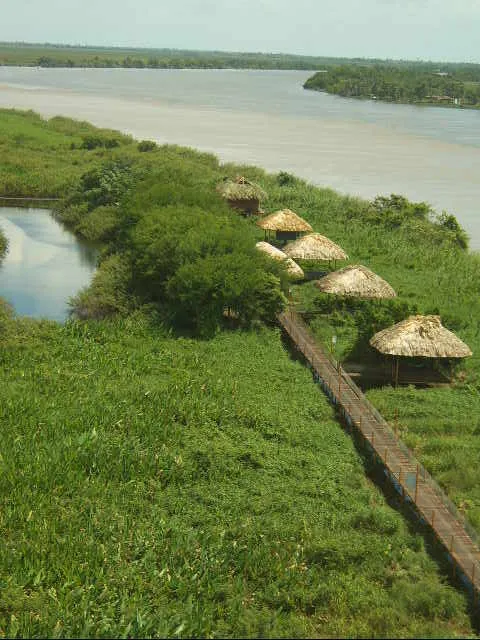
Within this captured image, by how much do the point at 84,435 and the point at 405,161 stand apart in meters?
47.0

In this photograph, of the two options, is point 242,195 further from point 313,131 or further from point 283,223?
point 313,131

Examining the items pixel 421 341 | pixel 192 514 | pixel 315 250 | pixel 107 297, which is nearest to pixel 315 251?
pixel 315 250

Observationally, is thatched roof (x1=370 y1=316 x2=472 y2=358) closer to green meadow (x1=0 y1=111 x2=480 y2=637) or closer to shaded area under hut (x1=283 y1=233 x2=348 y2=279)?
green meadow (x1=0 y1=111 x2=480 y2=637)

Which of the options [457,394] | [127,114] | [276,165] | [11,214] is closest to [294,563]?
[457,394]

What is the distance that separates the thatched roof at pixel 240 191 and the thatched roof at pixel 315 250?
960cm

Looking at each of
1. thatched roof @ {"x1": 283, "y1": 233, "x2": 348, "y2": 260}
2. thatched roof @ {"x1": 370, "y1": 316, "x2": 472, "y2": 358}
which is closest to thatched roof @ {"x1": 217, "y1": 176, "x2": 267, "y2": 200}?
thatched roof @ {"x1": 283, "y1": 233, "x2": 348, "y2": 260}

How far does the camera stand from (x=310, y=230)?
1292 inches

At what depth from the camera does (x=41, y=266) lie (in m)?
31.9

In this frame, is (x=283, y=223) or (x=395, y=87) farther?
(x=395, y=87)

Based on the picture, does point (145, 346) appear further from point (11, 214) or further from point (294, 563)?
point (11, 214)

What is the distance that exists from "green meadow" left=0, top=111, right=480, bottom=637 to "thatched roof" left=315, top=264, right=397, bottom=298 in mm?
713

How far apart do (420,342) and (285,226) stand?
13755 millimetres

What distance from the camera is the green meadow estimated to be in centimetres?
1116

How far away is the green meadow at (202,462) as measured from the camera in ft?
36.6
